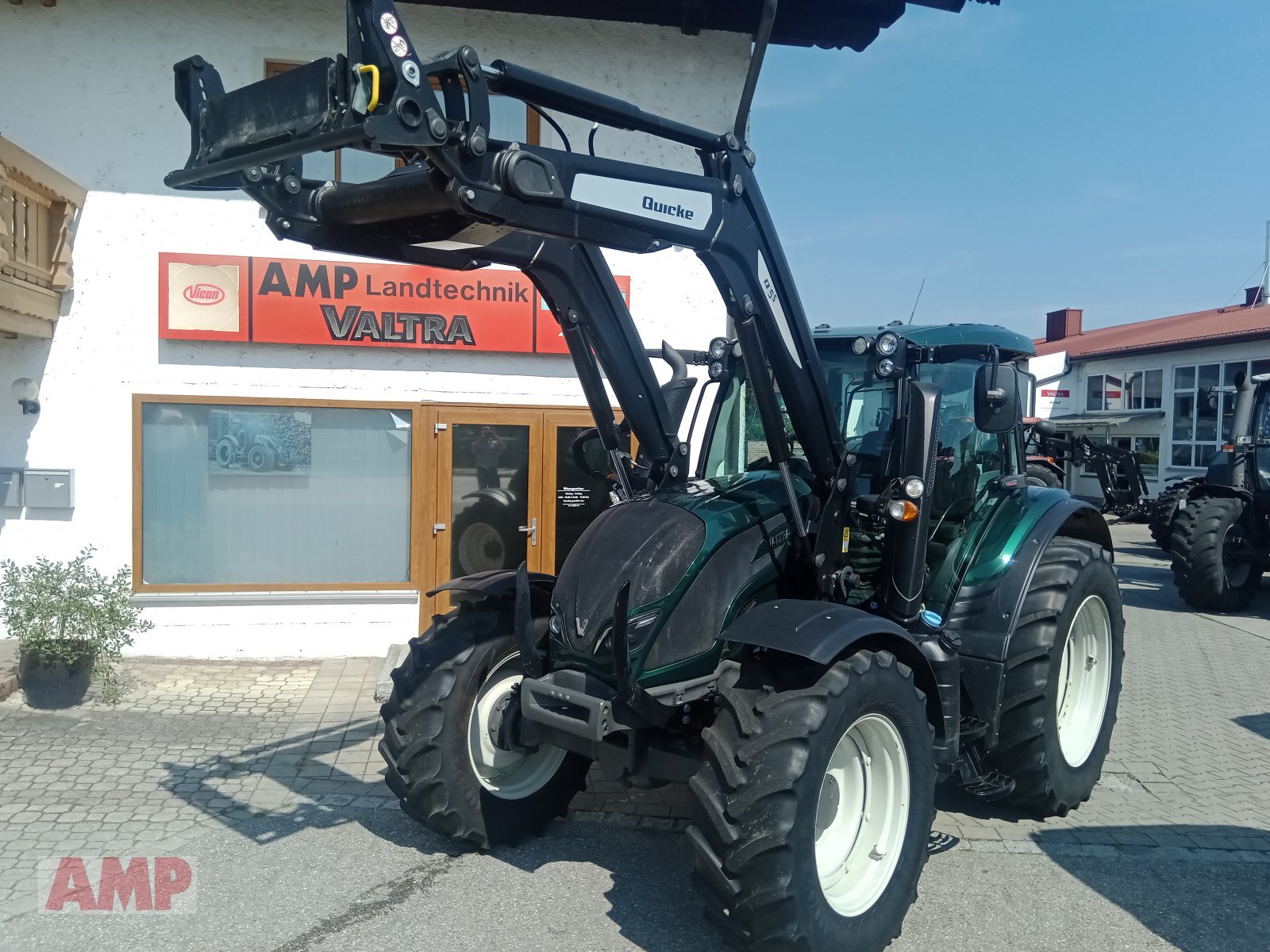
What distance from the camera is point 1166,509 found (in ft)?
44.0

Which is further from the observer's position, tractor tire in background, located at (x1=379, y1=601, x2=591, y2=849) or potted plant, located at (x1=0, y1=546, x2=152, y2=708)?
potted plant, located at (x1=0, y1=546, x2=152, y2=708)

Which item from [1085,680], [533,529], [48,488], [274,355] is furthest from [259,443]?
[1085,680]

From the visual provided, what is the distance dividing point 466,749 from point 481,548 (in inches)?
166

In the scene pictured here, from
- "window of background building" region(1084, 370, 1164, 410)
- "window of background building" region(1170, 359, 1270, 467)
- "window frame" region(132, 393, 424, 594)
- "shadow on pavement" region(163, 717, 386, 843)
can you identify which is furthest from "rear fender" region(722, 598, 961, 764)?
"window of background building" region(1084, 370, 1164, 410)

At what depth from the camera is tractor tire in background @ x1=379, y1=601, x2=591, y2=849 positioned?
4.32 m

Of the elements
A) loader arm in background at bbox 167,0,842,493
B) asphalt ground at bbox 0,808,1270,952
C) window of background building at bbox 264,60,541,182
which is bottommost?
asphalt ground at bbox 0,808,1270,952

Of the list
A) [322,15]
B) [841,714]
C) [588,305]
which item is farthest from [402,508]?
[841,714]

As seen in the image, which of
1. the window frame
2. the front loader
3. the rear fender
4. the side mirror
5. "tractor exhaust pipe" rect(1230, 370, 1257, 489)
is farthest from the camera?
"tractor exhaust pipe" rect(1230, 370, 1257, 489)

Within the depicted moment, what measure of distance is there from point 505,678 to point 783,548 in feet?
4.59

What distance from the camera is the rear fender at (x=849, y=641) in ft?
11.7

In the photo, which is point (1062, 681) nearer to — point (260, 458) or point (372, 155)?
point (260, 458)

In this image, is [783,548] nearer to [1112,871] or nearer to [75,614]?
[1112,871]

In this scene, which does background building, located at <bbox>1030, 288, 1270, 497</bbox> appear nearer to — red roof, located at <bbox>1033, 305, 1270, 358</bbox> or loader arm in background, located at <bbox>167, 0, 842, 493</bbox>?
red roof, located at <bbox>1033, 305, 1270, 358</bbox>
